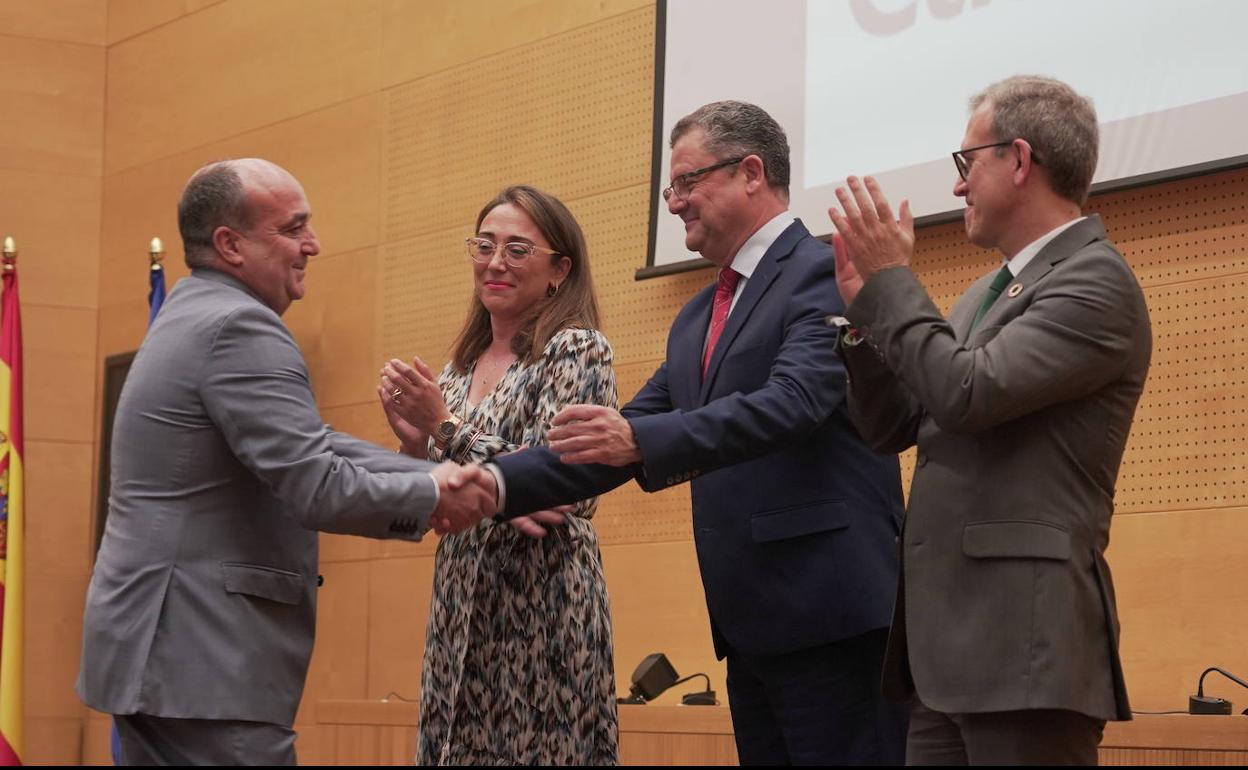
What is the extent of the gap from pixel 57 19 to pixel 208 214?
568cm

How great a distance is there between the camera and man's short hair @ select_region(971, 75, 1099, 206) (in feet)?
7.92

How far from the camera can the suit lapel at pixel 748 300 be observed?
2.91 metres

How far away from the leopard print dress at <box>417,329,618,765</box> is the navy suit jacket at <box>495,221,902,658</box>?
0.71 feet

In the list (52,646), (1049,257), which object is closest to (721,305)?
(1049,257)

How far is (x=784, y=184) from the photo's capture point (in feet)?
10.1

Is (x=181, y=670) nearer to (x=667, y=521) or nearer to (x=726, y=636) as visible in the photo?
(x=726, y=636)

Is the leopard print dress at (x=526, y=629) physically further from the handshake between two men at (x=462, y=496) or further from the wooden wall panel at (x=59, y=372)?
the wooden wall panel at (x=59, y=372)

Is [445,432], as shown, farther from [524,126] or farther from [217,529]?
[524,126]

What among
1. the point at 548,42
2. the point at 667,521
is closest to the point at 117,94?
the point at 548,42

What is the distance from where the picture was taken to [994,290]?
8.21ft

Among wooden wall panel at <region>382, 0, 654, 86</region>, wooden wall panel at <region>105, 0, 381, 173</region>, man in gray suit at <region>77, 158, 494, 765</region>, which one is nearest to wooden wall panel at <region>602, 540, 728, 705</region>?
wooden wall panel at <region>382, 0, 654, 86</region>

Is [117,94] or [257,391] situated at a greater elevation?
[117,94]

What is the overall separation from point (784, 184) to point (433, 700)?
126 centimetres

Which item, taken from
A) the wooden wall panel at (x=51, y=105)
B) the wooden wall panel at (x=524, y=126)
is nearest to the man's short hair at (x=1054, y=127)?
the wooden wall panel at (x=524, y=126)
